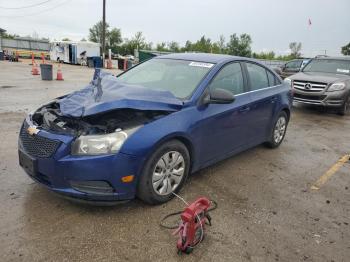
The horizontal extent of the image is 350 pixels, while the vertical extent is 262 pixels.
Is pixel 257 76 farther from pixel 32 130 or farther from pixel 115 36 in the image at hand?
pixel 115 36

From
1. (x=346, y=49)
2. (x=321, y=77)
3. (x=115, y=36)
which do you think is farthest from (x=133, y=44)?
(x=321, y=77)

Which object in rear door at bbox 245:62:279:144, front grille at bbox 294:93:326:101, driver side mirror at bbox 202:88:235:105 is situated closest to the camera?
driver side mirror at bbox 202:88:235:105

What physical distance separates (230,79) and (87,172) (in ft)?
7.93

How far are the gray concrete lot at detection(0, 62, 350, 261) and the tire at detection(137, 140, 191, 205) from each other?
16 cm

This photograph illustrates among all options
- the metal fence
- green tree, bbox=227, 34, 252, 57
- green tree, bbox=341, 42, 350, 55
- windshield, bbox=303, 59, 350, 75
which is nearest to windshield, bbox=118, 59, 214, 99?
windshield, bbox=303, 59, 350, 75

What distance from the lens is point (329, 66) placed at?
1087 cm

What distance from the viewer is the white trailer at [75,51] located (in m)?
34.1

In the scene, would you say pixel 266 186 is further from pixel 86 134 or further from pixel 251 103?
pixel 86 134

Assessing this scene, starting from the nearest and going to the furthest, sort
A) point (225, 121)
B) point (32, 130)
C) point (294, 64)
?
1. point (32, 130)
2. point (225, 121)
3. point (294, 64)

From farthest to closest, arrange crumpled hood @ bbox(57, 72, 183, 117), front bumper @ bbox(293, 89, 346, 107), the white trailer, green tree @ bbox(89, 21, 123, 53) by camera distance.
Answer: green tree @ bbox(89, 21, 123, 53), the white trailer, front bumper @ bbox(293, 89, 346, 107), crumpled hood @ bbox(57, 72, 183, 117)

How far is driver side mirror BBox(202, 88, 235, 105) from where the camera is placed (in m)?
3.93

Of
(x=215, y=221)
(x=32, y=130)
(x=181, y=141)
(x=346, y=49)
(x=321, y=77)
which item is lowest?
(x=215, y=221)

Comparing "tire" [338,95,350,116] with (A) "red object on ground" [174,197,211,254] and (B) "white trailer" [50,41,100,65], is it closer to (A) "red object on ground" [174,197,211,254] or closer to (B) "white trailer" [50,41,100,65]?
(A) "red object on ground" [174,197,211,254]

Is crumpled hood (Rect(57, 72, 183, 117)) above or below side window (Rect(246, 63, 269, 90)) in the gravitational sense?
below
